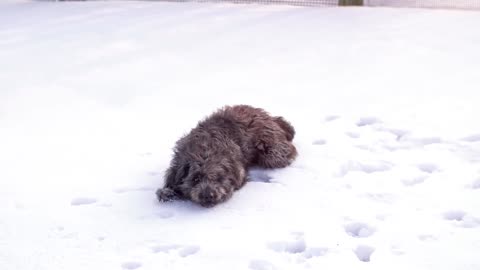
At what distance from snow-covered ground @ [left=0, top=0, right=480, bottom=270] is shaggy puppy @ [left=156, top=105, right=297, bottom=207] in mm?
112

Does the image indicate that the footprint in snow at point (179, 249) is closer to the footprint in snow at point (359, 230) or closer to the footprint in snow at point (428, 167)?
the footprint in snow at point (359, 230)

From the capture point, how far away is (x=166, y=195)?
3.98 m

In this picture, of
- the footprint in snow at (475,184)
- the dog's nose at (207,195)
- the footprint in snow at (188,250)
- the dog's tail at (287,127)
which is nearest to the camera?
the footprint in snow at (188,250)

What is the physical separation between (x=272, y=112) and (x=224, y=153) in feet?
4.90

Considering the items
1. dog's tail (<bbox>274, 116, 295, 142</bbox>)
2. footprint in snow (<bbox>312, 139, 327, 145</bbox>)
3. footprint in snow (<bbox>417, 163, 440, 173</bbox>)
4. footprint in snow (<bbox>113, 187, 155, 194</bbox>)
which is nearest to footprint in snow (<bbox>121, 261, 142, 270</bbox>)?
footprint in snow (<bbox>113, 187, 155, 194</bbox>)

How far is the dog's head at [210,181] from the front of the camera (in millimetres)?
3841

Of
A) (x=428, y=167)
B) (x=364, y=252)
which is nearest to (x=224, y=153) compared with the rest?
(x=364, y=252)

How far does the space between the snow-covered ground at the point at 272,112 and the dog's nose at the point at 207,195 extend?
10 centimetres

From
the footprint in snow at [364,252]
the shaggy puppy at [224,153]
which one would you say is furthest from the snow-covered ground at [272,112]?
the shaggy puppy at [224,153]

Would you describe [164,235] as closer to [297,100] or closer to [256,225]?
[256,225]

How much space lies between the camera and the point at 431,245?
3.38 m

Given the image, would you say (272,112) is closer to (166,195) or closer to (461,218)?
(166,195)

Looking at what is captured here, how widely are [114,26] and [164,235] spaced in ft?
18.2

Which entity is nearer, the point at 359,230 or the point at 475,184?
the point at 359,230
